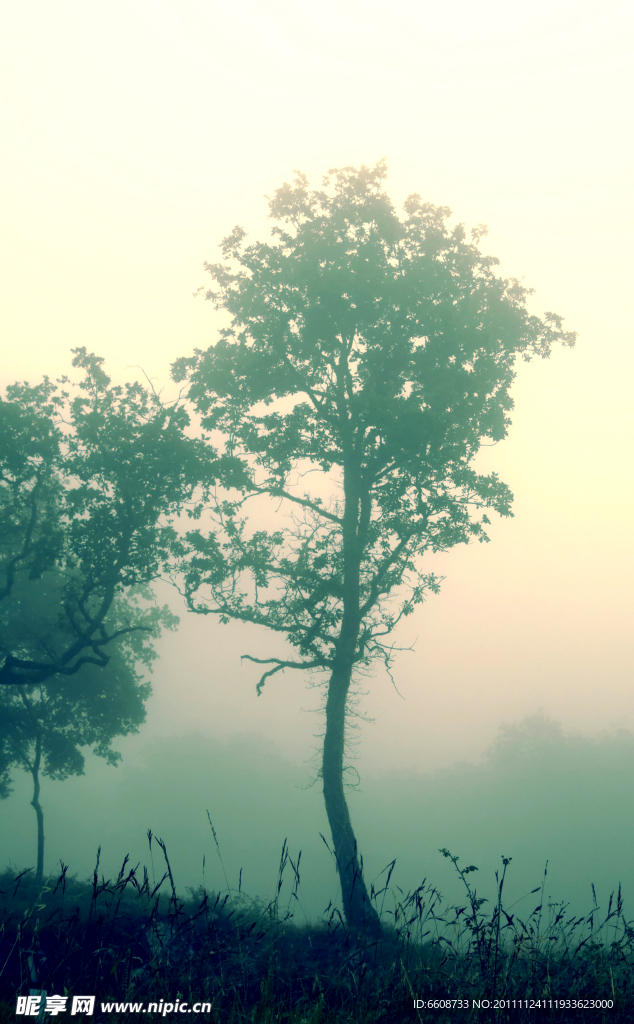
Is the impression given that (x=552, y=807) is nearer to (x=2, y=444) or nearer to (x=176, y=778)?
(x=176, y=778)

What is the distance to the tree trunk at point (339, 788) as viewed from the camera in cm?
1153

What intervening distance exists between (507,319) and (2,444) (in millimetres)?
14382

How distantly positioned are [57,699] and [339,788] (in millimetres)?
17268

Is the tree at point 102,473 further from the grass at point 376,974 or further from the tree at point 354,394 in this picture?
the grass at point 376,974

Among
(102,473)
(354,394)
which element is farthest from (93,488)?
(354,394)

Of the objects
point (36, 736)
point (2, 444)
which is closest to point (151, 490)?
point (2, 444)

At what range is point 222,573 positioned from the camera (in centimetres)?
1415

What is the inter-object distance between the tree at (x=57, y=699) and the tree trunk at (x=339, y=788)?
1366cm

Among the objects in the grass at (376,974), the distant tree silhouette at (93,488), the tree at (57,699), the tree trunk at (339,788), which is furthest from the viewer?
the tree at (57,699)

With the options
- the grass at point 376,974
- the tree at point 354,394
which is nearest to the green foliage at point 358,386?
the tree at point 354,394

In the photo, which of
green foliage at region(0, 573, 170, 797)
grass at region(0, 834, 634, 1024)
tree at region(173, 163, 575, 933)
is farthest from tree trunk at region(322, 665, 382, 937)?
green foliage at region(0, 573, 170, 797)

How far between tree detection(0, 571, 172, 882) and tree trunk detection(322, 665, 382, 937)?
44.8ft

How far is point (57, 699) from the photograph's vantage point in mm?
24719

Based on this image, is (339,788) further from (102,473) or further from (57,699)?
(57,699)
